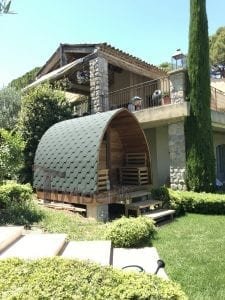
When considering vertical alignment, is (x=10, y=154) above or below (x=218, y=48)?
below

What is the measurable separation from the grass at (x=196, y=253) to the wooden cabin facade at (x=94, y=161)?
260cm

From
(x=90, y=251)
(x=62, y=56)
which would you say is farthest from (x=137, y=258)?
(x=62, y=56)

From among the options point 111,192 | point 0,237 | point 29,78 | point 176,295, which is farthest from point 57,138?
point 29,78

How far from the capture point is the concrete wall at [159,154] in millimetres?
18453

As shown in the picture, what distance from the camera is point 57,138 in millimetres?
13633

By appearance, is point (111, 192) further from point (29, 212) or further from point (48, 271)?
point (48, 271)

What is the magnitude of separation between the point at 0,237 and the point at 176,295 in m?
4.49

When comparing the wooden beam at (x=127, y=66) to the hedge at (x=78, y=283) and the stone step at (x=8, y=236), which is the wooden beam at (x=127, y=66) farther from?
the hedge at (x=78, y=283)

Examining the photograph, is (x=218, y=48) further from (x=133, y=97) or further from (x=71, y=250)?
(x=71, y=250)

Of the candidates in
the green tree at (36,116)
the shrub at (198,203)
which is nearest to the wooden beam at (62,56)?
the green tree at (36,116)

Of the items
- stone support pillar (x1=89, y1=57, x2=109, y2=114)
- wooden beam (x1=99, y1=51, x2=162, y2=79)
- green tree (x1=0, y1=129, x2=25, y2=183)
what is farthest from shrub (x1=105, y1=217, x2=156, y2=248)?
wooden beam (x1=99, y1=51, x2=162, y2=79)

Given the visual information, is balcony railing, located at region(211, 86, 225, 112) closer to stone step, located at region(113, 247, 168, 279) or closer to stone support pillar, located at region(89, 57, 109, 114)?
stone support pillar, located at region(89, 57, 109, 114)

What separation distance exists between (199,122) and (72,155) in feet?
17.7

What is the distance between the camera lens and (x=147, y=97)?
2320 centimetres
